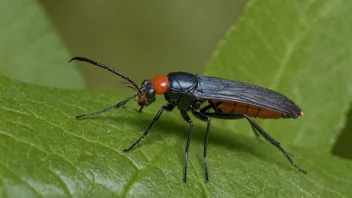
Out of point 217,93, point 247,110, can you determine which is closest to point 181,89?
point 217,93

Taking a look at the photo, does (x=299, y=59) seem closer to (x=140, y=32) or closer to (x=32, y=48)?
(x=32, y=48)

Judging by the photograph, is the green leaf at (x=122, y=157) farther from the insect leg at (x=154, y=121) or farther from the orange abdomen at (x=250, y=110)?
the orange abdomen at (x=250, y=110)

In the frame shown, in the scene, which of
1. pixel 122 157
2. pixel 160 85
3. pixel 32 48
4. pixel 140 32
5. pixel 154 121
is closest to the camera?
pixel 122 157

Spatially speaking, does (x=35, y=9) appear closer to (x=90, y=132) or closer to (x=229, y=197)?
(x=90, y=132)

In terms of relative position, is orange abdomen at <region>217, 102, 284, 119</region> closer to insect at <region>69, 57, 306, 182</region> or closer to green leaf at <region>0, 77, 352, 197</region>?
insect at <region>69, 57, 306, 182</region>

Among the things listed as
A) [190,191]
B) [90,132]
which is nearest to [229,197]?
[190,191]

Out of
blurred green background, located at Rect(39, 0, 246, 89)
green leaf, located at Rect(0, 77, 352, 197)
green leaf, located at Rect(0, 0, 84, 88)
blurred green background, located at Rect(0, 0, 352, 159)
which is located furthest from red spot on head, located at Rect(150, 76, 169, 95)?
blurred green background, located at Rect(39, 0, 246, 89)
